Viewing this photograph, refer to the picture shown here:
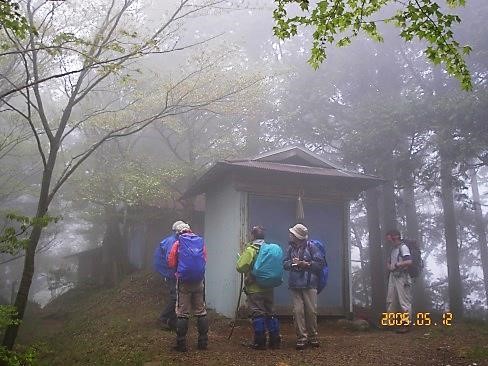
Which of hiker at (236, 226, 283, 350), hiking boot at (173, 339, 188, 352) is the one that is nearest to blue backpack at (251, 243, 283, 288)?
hiker at (236, 226, 283, 350)

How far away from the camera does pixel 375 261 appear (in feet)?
49.7

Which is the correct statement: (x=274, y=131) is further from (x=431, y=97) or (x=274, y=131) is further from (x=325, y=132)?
(x=431, y=97)

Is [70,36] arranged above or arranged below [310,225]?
above

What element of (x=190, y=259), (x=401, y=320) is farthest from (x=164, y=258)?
(x=401, y=320)

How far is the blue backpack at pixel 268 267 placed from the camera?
6727 mm

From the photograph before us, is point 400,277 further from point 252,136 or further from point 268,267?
point 252,136

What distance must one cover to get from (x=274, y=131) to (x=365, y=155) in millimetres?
5471

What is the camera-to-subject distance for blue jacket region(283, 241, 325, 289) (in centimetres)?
695

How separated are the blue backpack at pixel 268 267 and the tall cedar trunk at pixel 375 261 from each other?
26.8ft

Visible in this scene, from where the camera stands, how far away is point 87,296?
50.5 ft

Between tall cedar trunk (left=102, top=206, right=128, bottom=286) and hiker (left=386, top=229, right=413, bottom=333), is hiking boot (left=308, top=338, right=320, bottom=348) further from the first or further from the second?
tall cedar trunk (left=102, top=206, right=128, bottom=286)

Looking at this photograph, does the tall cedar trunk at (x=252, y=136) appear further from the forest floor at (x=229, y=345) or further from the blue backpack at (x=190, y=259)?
the blue backpack at (x=190, y=259)

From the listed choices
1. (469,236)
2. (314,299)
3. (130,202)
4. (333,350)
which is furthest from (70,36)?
(469,236)

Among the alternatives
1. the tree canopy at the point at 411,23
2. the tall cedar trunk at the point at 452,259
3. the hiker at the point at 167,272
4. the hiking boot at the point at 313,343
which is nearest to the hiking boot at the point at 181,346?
the hiker at the point at 167,272
